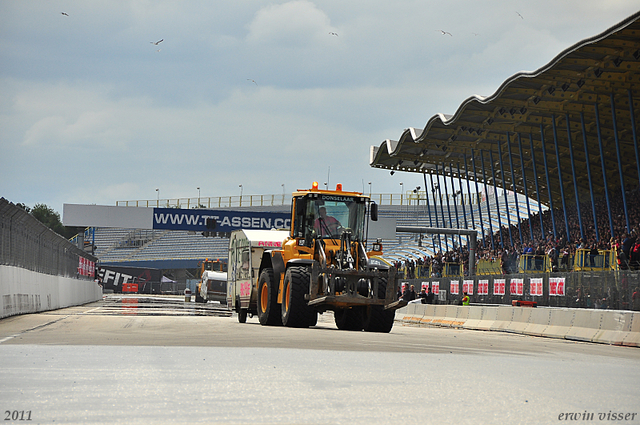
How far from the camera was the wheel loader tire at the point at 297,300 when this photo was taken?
1775 centimetres

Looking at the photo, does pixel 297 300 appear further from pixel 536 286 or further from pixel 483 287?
pixel 483 287

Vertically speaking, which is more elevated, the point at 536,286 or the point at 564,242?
the point at 564,242

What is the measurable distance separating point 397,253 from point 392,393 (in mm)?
50598

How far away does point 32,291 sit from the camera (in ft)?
81.0

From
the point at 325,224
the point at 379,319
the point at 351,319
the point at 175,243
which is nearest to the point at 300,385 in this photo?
the point at 379,319

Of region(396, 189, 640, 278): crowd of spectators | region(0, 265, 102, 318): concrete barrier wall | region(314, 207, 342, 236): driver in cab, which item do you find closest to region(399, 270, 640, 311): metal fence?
region(396, 189, 640, 278): crowd of spectators

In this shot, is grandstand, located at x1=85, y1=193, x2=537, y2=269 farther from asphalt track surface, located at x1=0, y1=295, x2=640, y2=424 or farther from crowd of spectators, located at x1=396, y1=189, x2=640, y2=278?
asphalt track surface, located at x1=0, y1=295, x2=640, y2=424

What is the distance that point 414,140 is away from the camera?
48.4m

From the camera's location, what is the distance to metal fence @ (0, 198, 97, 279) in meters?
20.8

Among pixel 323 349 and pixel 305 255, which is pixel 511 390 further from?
pixel 305 255

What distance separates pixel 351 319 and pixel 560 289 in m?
7.40

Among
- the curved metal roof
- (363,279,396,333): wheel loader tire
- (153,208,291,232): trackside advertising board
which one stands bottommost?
(363,279,396,333): wheel loader tire

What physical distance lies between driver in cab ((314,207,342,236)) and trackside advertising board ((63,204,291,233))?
33.1 m

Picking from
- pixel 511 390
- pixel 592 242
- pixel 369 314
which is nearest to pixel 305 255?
pixel 369 314
